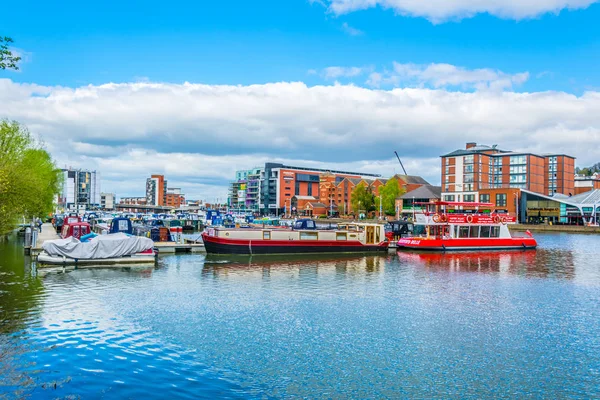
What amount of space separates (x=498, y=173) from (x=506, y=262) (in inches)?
4378

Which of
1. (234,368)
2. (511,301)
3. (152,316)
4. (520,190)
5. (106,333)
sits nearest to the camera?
(234,368)

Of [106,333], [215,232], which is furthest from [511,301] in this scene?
[215,232]

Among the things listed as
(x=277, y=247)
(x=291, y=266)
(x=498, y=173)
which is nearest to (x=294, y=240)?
(x=277, y=247)

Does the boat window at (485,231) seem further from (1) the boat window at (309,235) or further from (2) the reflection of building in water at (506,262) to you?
(1) the boat window at (309,235)

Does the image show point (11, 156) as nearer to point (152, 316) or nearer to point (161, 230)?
point (161, 230)

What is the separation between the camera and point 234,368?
17.4m

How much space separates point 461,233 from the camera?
6431cm

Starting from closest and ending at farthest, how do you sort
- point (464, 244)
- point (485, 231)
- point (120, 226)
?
point (120, 226) → point (464, 244) → point (485, 231)

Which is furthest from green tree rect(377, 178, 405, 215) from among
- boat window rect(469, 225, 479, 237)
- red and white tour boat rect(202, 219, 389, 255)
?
red and white tour boat rect(202, 219, 389, 255)

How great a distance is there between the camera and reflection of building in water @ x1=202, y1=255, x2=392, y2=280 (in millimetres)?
40562

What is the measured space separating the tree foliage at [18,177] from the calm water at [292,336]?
4898mm

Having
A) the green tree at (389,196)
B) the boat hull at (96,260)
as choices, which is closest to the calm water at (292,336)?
the boat hull at (96,260)

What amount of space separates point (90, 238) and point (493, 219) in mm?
49509

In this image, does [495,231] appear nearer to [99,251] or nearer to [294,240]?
[294,240]
